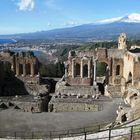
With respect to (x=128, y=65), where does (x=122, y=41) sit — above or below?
above

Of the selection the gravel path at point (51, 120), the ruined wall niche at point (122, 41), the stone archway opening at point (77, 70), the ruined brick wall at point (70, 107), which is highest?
the ruined wall niche at point (122, 41)

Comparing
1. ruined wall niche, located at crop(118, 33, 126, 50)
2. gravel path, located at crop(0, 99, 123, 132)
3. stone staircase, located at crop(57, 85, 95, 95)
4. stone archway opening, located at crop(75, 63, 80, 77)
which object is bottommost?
gravel path, located at crop(0, 99, 123, 132)

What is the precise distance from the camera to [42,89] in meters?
45.7

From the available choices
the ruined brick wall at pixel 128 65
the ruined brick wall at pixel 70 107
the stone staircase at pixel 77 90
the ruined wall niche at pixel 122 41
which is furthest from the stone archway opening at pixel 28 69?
the ruined brick wall at pixel 70 107

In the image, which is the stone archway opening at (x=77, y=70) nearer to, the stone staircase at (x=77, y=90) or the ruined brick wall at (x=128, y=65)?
the stone staircase at (x=77, y=90)

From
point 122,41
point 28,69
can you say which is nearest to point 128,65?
point 122,41

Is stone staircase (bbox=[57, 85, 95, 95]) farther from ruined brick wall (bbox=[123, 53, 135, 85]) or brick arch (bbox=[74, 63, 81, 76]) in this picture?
ruined brick wall (bbox=[123, 53, 135, 85])

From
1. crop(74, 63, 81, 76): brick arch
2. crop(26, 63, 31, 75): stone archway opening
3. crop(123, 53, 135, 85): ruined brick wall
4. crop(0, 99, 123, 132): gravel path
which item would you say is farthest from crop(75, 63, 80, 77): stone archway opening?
crop(0, 99, 123, 132): gravel path

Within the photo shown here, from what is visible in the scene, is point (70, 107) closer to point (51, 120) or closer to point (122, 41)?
point (51, 120)

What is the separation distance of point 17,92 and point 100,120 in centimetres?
1492

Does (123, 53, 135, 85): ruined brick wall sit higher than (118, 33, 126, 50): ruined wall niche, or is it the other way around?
(118, 33, 126, 50): ruined wall niche

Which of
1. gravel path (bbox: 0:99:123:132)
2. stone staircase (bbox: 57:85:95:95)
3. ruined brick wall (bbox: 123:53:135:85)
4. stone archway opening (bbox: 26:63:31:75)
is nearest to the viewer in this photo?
gravel path (bbox: 0:99:123:132)

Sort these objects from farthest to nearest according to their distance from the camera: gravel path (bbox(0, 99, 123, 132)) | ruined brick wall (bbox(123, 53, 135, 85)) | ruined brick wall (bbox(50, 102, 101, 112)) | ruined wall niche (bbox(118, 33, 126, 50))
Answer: ruined wall niche (bbox(118, 33, 126, 50))
ruined brick wall (bbox(123, 53, 135, 85))
ruined brick wall (bbox(50, 102, 101, 112))
gravel path (bbox(0, 99, 123, 132))

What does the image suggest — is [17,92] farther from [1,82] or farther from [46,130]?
[46,130]
